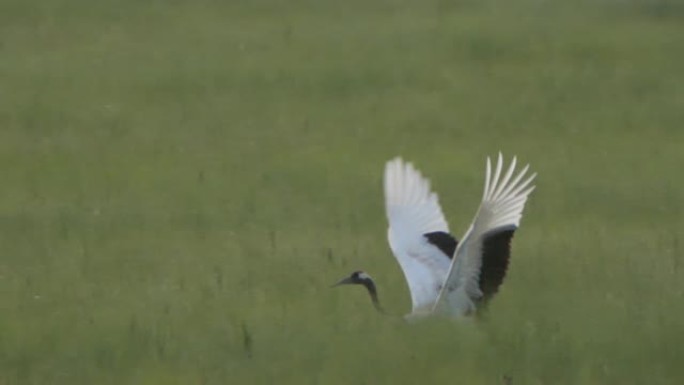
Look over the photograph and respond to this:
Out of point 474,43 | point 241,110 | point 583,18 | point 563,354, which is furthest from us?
point 583,18

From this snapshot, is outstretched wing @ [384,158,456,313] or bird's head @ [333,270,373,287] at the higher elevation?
outstretched wing @ [384,158,456,313]

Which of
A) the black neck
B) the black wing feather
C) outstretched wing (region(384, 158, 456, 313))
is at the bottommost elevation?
the black neck

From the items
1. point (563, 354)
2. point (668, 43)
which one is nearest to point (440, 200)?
point (563, 354)

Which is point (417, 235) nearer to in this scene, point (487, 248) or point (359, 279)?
point (359, 279)

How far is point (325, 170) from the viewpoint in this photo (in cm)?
1825

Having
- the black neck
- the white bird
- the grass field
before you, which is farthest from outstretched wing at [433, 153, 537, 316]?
the black neck

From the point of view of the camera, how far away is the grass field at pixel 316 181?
10648mm

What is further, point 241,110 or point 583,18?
point 583,18

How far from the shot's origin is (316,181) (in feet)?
58.4

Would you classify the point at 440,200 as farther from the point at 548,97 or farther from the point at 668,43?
the point at 668,43

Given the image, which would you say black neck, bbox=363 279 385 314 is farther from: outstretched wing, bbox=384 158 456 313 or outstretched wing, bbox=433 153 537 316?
outstretched wing, bbox=433 153 537 316

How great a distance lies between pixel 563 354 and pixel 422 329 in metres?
0.78

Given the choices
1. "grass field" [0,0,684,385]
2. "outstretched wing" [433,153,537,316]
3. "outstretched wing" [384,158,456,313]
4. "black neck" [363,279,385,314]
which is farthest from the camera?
"outstretched wing" [384,158,456,313]

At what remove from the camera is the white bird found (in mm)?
10875
